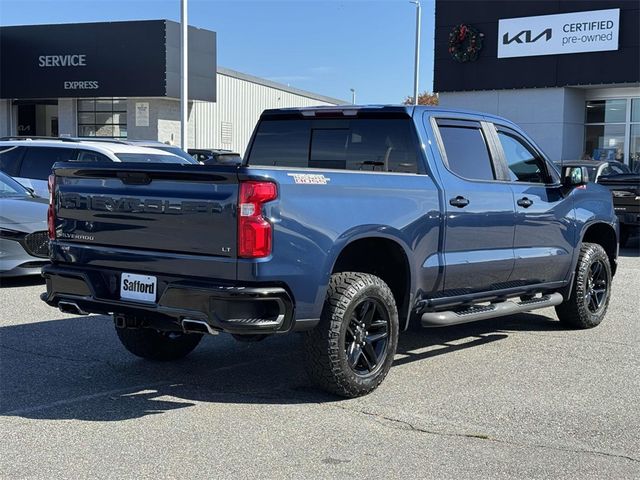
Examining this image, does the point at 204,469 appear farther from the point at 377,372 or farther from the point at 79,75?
the point at 79,75

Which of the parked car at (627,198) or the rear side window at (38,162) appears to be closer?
the rear side window at (38,162)

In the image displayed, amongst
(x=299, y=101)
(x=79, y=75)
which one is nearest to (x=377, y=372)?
(x=79, y=75)

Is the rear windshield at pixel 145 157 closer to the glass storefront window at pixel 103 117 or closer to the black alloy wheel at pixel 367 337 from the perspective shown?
the black alloy wheel at pixel 367 337

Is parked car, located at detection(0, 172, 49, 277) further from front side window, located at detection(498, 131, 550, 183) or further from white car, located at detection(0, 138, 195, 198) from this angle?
front side window, located at detection(498, 131, 550, 183)

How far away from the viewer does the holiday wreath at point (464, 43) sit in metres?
28.1

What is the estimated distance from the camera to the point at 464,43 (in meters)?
28.4

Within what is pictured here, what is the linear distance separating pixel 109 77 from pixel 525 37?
48.3 feet

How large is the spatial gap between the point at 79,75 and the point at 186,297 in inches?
1049

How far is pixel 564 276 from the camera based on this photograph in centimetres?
759

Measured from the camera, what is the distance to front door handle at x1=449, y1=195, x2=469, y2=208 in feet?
20.1

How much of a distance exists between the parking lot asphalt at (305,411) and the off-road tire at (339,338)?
0.45 ft

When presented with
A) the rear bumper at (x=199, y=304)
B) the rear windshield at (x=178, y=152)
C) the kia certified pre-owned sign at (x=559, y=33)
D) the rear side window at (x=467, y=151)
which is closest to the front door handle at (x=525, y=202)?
the rear side window at (x=467, y=151)

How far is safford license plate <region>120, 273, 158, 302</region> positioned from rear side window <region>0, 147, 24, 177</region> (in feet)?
26.3

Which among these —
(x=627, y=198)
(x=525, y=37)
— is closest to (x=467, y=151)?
(x=627, y=198)
